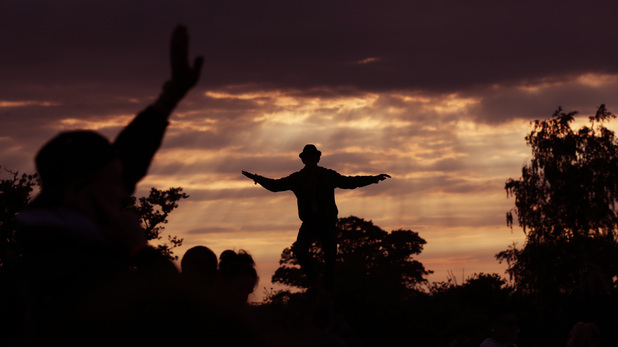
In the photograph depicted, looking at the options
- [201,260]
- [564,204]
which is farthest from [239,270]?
[564,204]

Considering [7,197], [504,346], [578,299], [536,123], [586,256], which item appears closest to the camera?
[504,346]

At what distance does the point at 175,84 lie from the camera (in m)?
2.99

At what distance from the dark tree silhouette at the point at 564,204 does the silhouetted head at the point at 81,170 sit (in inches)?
2126

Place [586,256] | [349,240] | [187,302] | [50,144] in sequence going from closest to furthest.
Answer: [187,302] < [50,144] < [586,256] < [349,240]

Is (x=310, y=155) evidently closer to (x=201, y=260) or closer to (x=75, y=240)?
(x=201, y=260)

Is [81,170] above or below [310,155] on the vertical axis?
below

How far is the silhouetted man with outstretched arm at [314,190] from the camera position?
13531mm

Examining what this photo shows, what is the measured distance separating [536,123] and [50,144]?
57.5 m

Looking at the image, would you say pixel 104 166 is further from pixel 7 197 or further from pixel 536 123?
pixel 536 123

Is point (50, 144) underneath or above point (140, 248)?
above

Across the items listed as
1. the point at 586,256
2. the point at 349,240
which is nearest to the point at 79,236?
the point at 586,256

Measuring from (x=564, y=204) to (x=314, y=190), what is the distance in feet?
150

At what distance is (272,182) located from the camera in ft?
45.8

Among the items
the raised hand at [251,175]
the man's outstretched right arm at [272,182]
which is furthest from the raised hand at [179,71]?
the raised hand at [251,175]
